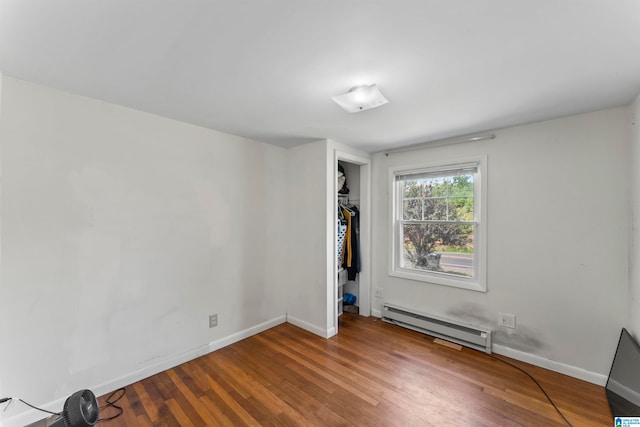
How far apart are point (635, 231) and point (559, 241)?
0.44 metres

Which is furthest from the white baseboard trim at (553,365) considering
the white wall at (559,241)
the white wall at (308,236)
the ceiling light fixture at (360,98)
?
the ceiling light fixture at (360,98)

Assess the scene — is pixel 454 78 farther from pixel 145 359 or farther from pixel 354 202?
pixel 145 359

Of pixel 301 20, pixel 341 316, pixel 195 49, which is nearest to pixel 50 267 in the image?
pixel 195 49

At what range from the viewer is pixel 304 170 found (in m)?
3.15

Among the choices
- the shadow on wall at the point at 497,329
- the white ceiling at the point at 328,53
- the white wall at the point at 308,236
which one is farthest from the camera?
the white wall at the point at 308,236

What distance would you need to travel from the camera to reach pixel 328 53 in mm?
1347

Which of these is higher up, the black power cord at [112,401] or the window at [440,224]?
the window at [440,224]

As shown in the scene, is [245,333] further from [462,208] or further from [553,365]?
[553,365]

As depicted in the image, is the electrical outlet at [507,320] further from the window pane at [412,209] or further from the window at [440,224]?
the window pane at [412,209]

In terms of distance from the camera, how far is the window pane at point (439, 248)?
2840mm

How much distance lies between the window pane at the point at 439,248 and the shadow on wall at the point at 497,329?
14.5 inches

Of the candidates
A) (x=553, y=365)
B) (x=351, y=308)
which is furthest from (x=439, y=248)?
(x=351, y=308)

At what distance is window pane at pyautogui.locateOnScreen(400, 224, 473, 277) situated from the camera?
284cm

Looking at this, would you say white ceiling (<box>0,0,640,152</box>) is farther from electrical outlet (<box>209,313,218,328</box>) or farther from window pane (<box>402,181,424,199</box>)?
electrical outlet (<box>209,313,218,328</box>)
